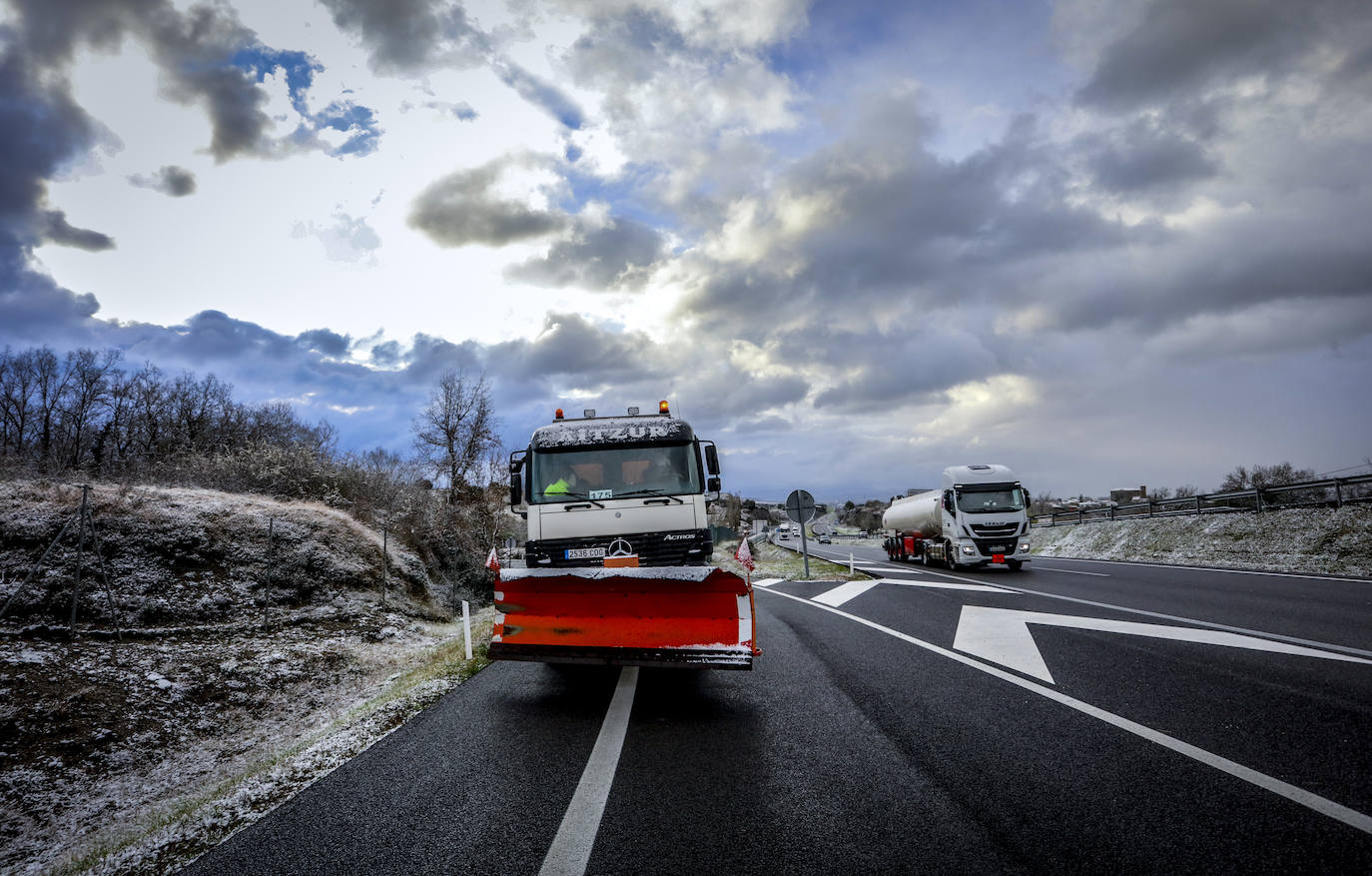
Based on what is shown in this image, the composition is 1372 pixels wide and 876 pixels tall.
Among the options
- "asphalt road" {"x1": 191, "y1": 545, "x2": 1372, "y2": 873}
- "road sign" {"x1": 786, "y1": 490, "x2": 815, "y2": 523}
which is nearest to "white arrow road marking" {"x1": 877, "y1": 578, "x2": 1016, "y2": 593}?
"road sign" {"x1": 786, "y1": 490, "x2": 815, "y2": 523}

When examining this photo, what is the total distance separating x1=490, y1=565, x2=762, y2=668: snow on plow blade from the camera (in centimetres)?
524

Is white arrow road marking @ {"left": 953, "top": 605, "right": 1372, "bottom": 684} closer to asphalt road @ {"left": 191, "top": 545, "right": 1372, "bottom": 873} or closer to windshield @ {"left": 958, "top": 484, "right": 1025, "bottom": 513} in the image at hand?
asphalt road @ {"left": 191, "top": 545, "right": 1372, "bottom": 873}

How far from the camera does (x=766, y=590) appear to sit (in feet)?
49.2

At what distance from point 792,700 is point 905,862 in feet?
8.46

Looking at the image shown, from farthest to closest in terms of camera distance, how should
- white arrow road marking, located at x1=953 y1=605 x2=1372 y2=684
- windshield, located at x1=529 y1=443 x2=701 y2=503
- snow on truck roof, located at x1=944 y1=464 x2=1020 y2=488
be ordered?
1. snow on truck roof, located at x1=944 y1=464 x2=1020 y2=488
2. windshield, located at x1=529 y1=443 x2=701 y2=503
3. white arrow road marking, located at x1=953 y1=605 x2=1372 y2=684

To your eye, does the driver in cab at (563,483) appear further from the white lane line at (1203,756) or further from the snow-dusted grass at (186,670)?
the white lane line at (1203,756)

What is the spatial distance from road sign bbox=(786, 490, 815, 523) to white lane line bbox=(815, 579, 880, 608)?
9.06 ft

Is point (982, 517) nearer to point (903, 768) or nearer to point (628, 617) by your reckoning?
point (628, 617)

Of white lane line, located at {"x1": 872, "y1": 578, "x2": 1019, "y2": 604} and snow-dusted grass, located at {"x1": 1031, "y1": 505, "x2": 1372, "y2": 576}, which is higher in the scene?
snow-dusted grass, located at {"x1": 1031, "y1": 505, "x2": 1372, "y2": 576}

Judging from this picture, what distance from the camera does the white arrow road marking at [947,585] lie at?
39.0 ft

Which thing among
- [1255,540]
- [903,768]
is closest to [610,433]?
[903,768]

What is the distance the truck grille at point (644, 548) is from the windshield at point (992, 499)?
13.3 metres

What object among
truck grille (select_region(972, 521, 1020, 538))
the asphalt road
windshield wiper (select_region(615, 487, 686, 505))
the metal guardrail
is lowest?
the asphalt road

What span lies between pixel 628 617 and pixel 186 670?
834 centimetres
